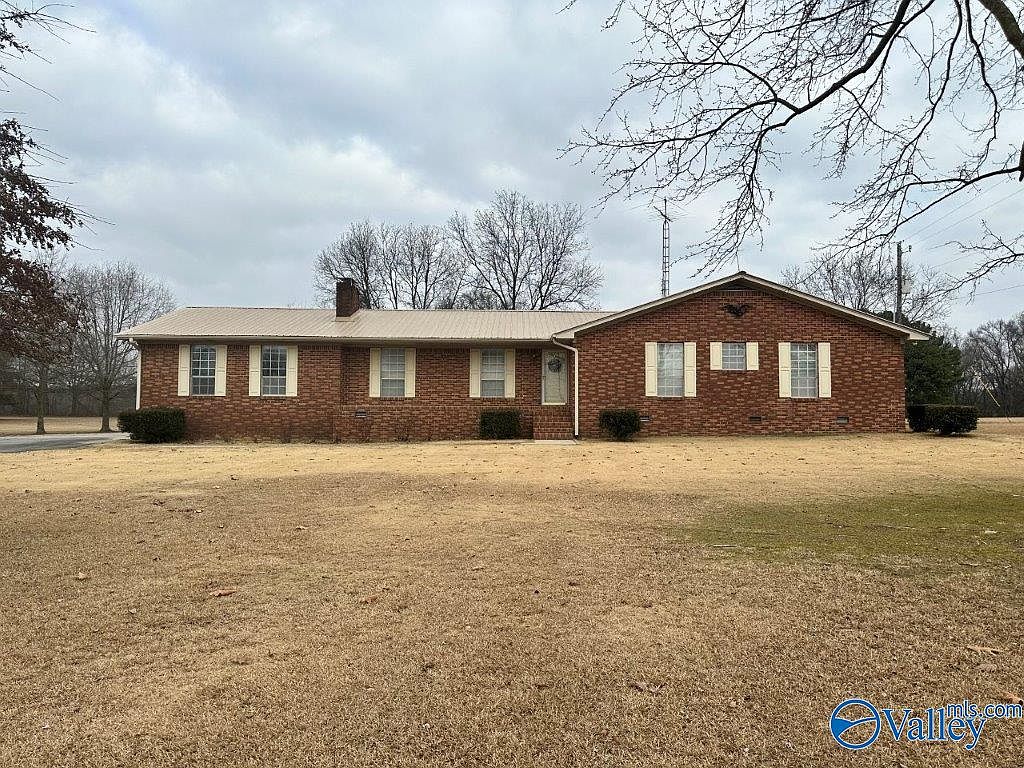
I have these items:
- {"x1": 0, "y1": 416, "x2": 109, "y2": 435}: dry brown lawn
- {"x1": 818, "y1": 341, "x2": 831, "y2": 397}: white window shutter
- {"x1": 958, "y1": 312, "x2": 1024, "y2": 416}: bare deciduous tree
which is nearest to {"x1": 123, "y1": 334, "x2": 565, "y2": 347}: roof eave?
{"x1": 818, "y1": 341, "x2": 831, "y2": 397}: white window shutter

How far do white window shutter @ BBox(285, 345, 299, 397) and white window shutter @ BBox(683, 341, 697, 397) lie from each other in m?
11.8

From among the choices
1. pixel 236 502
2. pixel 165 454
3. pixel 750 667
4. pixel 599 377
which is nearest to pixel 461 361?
pixel 599 377

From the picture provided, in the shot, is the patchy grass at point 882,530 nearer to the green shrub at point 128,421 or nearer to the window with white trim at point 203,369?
the green shrub at point 128,421

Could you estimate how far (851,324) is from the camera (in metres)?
18.8

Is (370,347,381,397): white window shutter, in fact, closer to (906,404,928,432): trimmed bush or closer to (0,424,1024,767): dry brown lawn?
(0,424,1024,767): dry brown lawn

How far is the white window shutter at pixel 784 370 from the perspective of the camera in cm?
1864

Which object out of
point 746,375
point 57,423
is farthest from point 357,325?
point 57,423

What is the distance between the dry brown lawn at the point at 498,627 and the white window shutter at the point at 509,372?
486 inches

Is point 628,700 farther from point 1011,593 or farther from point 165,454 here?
point 165,454

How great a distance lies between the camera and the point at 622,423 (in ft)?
58.4

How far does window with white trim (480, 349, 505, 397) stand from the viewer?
20484 mm

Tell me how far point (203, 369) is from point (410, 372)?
6406 millimetres

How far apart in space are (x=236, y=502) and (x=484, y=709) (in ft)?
19.8

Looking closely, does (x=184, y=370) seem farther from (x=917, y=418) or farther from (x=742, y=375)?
Answer: (x=917, y=418)
